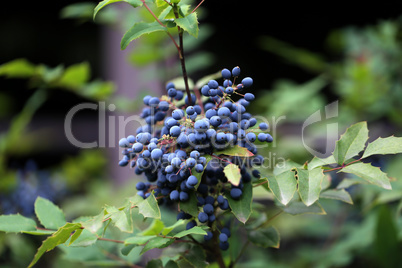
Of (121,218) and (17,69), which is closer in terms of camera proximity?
(121,218)

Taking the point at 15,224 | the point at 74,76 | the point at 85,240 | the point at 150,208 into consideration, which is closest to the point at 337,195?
the point at 150,208

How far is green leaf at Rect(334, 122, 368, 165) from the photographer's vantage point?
0.69 m

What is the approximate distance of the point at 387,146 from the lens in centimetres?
67

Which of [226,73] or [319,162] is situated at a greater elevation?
[226,73]

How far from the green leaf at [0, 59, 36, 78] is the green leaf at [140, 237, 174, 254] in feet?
2.30

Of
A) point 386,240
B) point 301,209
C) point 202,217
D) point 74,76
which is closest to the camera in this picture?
point 202,217

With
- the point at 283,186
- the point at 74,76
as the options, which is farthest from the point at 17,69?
the point at 283,186

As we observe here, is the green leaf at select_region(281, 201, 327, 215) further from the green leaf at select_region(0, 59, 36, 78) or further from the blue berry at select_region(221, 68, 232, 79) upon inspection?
the green leaf at select_region(0, 59, 36, 78)

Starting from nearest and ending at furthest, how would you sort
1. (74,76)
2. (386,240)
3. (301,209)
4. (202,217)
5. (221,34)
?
(202,217)
(301,209)
(386,240)
(74,76)
(221,34)

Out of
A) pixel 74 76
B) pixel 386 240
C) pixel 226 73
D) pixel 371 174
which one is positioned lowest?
pixel 386 240

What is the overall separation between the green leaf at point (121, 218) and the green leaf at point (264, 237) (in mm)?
295

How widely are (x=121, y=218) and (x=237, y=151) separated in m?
0.23

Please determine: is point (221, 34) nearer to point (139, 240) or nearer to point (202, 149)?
point (202, 149)

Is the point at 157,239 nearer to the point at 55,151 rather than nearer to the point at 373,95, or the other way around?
the point at 373,95
